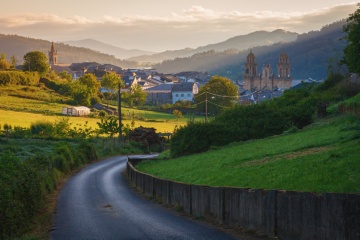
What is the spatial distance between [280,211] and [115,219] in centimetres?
974

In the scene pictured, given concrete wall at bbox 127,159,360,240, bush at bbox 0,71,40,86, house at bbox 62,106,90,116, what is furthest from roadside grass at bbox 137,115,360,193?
bush at bbox 0,71,40,86

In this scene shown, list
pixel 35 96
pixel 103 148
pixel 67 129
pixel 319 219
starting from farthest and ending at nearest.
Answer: pixel 35 96 < pixel 67 129 < pixel 103 148 < pixel 319 219

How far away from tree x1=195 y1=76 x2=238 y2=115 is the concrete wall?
116 metres

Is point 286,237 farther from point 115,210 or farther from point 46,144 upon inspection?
point 46,144

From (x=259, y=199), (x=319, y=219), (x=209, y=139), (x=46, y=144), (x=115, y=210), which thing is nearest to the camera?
(x=319, y=219)

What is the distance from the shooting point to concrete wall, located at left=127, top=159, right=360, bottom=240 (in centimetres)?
1305

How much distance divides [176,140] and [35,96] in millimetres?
89296

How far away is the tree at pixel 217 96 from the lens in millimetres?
140125

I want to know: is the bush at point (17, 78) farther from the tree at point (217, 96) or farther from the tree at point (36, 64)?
the tree at point (217, 96)

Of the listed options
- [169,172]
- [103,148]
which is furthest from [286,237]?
[103,148]

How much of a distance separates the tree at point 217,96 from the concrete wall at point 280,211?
116m

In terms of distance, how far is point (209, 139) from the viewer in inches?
1875

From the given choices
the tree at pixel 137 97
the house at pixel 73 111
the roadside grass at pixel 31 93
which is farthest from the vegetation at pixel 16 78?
the house at pixel 73 111

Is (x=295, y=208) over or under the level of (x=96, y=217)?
over
